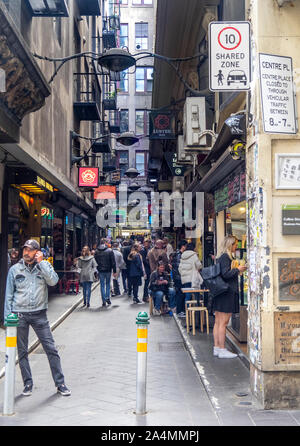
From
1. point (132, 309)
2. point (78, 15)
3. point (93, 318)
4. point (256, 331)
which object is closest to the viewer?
point (256, 331)

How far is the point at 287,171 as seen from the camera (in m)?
5.86

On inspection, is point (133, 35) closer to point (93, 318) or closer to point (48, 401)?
point (93, 318)

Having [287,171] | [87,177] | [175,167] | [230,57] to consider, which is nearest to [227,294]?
[287,171]

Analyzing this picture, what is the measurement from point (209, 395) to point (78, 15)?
18700 mm

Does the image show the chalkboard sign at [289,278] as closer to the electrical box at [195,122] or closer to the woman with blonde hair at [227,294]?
the woman with blonde hair at [227,294]

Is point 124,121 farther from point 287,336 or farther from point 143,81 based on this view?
point 287,336

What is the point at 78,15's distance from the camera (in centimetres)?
2091

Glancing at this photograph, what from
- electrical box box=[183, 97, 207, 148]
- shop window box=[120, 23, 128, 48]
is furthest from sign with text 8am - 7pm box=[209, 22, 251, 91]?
shop window box=[120, 23, 128, 48]

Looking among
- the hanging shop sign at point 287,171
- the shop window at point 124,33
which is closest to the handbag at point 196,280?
the hanging shop sign at point 287,171

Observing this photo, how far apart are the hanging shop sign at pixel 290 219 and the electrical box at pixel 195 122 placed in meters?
6.58

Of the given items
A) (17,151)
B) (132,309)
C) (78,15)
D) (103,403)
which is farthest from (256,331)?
(78,15)

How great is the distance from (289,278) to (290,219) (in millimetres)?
696

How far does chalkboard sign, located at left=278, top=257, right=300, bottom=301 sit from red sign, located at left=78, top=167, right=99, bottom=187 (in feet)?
47.1

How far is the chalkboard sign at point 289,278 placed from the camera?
5.81m
